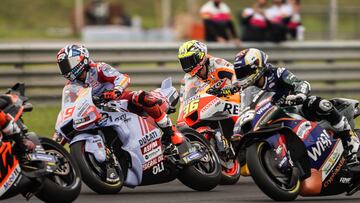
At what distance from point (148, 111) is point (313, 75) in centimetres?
943

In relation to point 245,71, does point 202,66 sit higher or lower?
lower

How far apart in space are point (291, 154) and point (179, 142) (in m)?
1.58

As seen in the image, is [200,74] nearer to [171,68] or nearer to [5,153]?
[5,153]

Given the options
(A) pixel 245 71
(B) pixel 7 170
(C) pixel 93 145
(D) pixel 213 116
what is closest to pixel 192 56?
(D) pixel 213 116

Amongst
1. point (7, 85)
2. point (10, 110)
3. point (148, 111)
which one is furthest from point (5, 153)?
point (7, 85)

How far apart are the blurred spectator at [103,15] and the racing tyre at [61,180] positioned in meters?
29.3

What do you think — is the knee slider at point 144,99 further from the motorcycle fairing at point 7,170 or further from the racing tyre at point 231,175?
the motorcycle fairing at point 7,170

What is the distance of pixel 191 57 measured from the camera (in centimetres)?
1220

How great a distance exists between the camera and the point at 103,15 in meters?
38.8

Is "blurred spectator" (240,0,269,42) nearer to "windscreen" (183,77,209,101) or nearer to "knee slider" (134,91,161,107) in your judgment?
"windscreen" (183,77,209,101)

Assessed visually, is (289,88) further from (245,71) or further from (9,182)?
(9,182)

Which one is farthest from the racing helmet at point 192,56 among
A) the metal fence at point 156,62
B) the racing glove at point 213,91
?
the metal fence at point 156,62

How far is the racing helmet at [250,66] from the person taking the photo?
1057 centimetres

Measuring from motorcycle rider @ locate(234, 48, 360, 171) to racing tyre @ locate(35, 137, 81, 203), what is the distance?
6.49 ft
